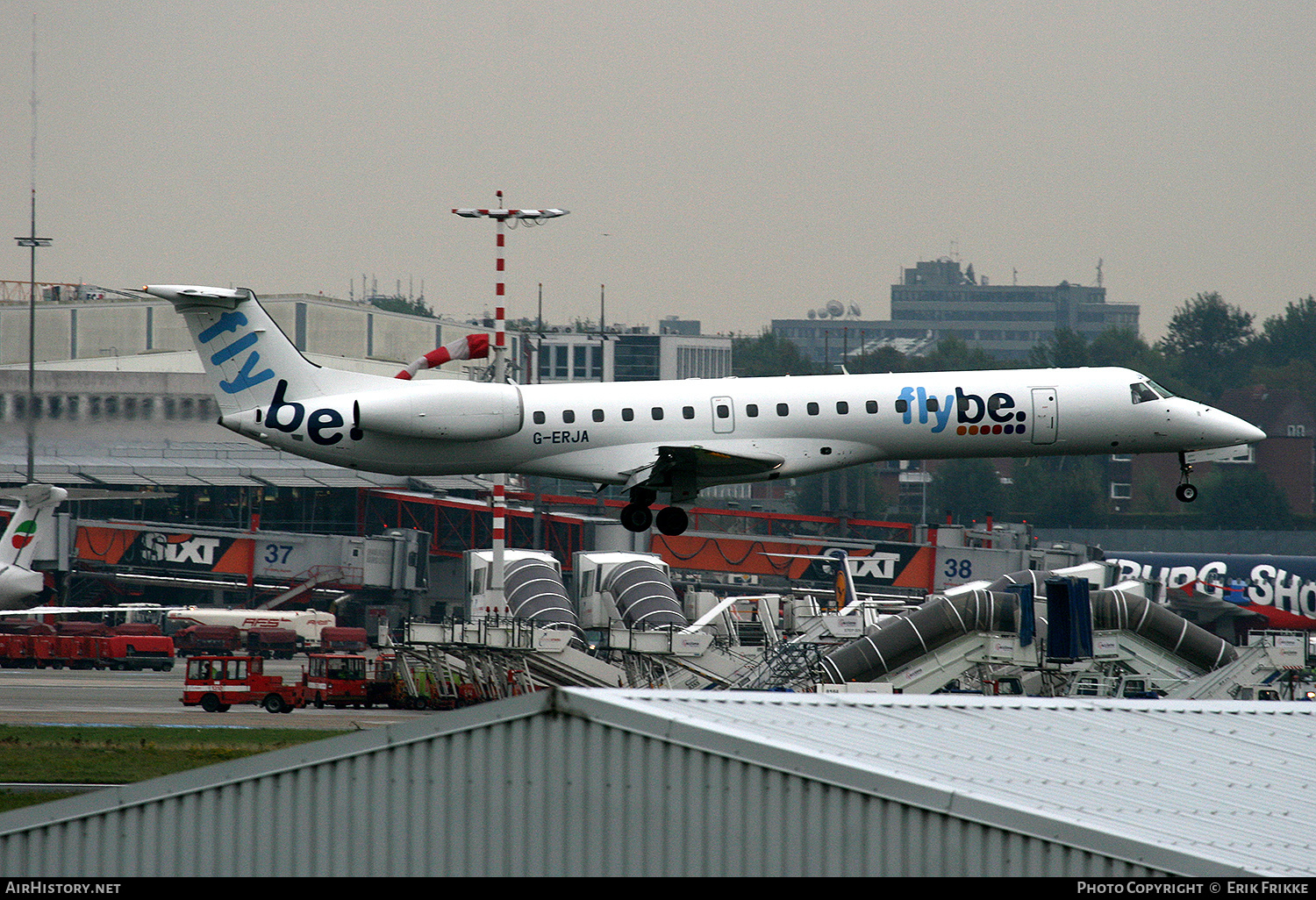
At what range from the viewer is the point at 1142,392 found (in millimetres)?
37719

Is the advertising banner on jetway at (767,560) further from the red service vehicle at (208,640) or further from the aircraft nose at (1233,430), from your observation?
the aircraft nose at (1233,430)

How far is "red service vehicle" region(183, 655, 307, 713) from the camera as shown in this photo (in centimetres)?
5059

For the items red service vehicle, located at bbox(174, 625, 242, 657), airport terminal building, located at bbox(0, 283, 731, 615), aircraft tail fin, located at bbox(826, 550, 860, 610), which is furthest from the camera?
airport terminal building, located at bbox(0, 283, 731, 615)

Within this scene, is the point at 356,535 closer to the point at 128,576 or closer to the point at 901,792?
the point at 128,576

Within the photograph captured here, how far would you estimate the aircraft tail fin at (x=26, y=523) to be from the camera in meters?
58.3

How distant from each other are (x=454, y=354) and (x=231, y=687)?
1518cm

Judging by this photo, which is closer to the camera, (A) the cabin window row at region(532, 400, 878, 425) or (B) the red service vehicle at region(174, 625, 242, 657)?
(A) the cabin window row at region(532, 400, 878, 425)

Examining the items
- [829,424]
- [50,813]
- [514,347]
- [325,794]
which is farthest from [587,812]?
[514,347]

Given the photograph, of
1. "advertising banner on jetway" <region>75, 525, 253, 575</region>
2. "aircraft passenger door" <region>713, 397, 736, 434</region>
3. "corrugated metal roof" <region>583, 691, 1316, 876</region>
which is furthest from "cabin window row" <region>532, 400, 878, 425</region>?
"advertising banner on jetway" <region>75, 525, 253, 575</region>

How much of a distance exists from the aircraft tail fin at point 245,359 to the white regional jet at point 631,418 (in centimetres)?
4

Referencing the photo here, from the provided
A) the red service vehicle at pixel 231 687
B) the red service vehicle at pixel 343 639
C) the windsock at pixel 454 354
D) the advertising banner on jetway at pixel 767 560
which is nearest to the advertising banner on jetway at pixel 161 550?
the red service vehicle at pixel 343 639

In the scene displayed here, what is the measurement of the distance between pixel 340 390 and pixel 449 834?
23837 mm

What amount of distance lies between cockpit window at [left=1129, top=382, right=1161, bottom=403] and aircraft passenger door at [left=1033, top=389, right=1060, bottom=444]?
2.28 meters

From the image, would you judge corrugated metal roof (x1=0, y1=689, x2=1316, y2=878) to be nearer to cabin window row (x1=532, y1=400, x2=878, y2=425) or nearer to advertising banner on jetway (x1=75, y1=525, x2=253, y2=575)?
cabin window row (x1=532, y1=400, x2=878, y2=425)
